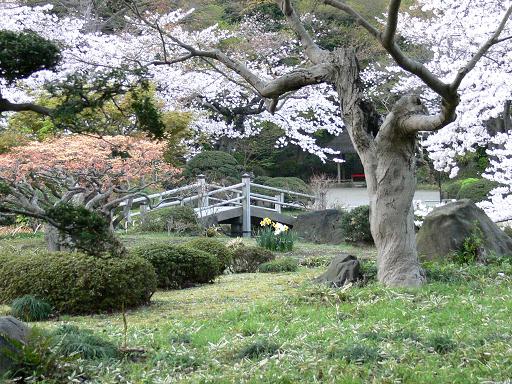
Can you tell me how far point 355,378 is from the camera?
17.1ft

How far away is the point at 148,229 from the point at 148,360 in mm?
13646

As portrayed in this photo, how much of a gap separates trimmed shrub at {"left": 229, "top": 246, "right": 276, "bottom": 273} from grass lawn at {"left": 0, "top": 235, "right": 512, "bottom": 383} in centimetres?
356

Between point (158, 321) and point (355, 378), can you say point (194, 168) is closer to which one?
point (158, 321)

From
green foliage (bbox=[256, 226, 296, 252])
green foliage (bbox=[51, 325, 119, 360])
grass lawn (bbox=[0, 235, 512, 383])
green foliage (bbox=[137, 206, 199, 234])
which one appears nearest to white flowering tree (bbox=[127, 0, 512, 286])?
grass lawn (bbox=[0, 235, 512, 383])

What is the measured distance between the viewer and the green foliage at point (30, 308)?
878 centimetres

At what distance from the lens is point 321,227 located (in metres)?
19.7

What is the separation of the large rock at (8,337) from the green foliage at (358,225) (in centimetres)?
1270

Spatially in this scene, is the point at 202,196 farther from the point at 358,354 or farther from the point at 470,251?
the point at 358,354

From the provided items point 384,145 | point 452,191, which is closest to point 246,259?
point 384,145

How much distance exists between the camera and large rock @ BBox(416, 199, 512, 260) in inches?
440

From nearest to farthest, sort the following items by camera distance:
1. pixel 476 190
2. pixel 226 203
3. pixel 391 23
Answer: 1. pixel 391 23
2. pixel 226 203
3. pixel 476 190

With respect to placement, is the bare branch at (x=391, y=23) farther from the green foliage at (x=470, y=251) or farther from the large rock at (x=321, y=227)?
the large rock at (x=321, y=227)

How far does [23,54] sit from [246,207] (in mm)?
17640

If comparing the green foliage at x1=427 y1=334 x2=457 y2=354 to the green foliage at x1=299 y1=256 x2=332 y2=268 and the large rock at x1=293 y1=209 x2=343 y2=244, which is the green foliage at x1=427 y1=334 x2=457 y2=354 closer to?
the green foliage at x1=299 y1=256 x2=332 y2=268
